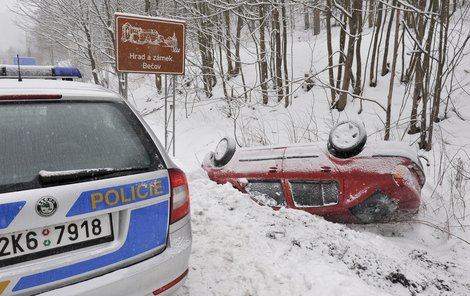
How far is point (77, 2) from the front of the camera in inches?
690

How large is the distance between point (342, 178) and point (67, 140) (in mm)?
2906

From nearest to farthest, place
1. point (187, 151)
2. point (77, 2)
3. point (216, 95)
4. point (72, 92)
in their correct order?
point (72, 92)
point (187, 151)
point (216, 95)
point (77, 2)

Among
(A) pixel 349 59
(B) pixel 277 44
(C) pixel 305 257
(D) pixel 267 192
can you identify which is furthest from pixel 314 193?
(B) pixel 277 44

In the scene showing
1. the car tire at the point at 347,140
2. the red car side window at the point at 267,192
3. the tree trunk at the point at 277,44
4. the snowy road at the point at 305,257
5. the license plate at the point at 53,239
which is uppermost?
the tree trunk at the point at 277,44

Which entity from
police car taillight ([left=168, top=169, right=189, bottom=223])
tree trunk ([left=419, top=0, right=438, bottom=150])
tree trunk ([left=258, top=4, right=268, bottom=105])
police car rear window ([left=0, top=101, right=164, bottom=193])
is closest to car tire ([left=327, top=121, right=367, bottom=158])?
police car taillight ([left=168, top=169, right=189, bottom=223])

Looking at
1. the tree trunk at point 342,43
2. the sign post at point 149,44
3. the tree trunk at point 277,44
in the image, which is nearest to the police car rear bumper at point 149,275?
the sign post at point 149,44

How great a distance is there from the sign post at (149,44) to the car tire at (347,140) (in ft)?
13.2

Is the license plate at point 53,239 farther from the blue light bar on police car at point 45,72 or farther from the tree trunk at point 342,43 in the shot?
the tree trunk at point 342,43

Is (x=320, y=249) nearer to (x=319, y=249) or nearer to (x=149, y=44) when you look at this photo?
(x=319, y=249)

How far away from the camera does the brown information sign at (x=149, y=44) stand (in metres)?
6.44

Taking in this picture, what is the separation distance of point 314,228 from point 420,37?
4926 mm

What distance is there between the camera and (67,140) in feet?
5.94

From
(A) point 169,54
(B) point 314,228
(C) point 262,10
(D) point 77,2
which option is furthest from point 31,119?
(D) point 77,2

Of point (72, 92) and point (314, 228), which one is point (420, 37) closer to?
point (314, 228)
